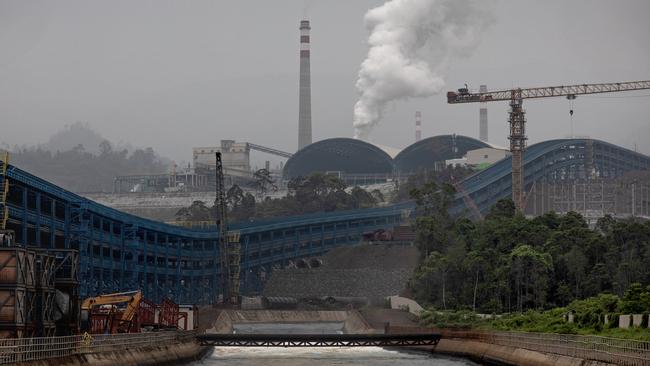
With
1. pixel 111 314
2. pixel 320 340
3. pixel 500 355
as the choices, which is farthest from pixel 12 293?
pixel 320 340

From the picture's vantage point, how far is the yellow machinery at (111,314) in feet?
352

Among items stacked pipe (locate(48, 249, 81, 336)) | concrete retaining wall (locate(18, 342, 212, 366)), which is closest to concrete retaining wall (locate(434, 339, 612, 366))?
concrete retaining wall (locate(18, 342, 212, 366))

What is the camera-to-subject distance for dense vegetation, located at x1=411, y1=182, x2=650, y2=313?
154 m

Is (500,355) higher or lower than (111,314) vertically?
lower

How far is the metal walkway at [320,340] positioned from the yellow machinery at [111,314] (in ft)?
72.8

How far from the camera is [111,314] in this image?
351 ft

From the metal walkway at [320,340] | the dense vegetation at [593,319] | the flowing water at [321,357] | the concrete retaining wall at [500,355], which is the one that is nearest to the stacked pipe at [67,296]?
the flowing water at [321,357]

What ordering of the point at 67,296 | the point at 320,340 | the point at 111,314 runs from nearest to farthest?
the point at 67,296 → the point at 111,314 → the point at 320,340

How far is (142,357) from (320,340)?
3440cm

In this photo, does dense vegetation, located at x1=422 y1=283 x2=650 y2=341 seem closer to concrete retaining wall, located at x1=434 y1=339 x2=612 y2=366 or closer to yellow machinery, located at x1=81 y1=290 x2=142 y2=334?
concrete retaining wall, located at x1=434 y1=339 x2=612 y2=366

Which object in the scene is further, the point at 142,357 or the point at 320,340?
the point at 320,340

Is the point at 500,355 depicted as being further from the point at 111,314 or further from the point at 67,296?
the point at 67,296

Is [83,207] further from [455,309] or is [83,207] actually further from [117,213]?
[455,309]

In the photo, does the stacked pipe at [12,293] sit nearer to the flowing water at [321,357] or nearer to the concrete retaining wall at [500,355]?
the concrete retaining wall at [500,355]
